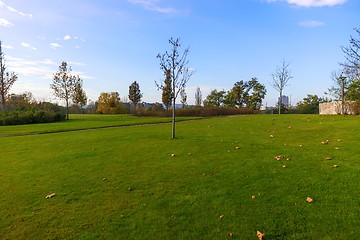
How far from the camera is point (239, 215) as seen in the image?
13.4 feet

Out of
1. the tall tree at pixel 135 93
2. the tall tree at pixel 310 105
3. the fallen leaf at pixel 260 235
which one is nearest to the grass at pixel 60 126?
the fallen leaf at pixel 260 235

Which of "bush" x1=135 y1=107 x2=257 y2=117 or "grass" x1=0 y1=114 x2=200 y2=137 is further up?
"bush" x1=135 y1=107 x2=257 y2=117

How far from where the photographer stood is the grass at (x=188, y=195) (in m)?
3.79

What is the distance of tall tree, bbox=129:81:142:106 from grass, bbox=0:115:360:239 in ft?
182

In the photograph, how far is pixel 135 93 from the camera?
6353 centimetres

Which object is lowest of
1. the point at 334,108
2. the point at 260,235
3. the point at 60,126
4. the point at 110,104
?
the point at 260,235

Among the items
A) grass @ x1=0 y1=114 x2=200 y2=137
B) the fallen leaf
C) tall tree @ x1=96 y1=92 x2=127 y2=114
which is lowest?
the fallen leaf

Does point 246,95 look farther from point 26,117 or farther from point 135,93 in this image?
point 26,117

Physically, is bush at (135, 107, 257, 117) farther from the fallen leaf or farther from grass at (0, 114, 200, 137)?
the fallen leaf

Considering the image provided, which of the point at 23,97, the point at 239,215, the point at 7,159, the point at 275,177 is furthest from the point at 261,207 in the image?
the point at 23,97

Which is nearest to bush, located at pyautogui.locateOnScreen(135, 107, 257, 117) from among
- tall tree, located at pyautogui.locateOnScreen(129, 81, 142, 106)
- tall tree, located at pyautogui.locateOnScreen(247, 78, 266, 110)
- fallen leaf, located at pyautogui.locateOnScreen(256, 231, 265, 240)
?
tall tree, located at pyautogui.locateOnScreen(247, 78, 266, 110)

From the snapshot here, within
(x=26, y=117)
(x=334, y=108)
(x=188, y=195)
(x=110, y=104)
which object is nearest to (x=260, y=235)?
(x=188, y=195)

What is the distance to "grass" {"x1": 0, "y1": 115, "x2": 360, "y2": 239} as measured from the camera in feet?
12.4

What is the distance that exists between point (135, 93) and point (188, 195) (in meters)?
60.0
